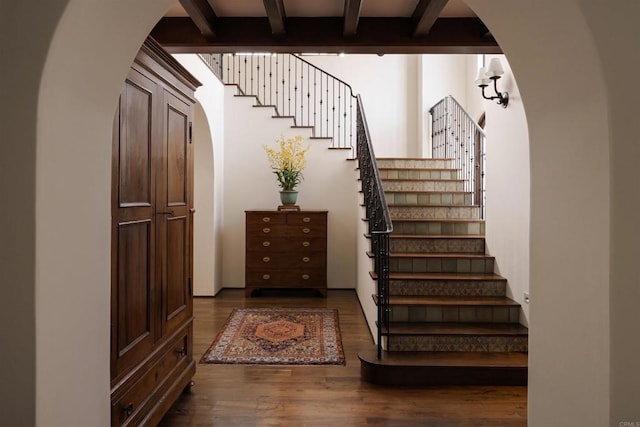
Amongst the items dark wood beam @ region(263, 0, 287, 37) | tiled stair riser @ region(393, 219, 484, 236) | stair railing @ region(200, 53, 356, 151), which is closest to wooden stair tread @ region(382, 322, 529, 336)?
tiled stair riser @ region(393, 219, 484, 236)

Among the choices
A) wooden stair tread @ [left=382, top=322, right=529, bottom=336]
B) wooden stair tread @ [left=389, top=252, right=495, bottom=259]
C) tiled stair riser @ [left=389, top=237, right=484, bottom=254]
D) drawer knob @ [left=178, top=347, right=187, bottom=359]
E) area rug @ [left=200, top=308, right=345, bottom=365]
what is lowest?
area rug @ [left=200, top=308, right=345, bottom=365]

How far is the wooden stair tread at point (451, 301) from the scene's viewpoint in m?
3.88

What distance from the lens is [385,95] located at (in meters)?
7.67

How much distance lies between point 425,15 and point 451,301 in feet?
8.13

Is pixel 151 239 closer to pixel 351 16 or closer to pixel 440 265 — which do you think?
pixel 351 16

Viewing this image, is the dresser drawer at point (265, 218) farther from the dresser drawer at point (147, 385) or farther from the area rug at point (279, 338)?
the dresser drawer at point (147, 385)

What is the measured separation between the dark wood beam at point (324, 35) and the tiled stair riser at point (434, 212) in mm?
2611

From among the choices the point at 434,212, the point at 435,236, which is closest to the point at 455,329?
the point at 435,236

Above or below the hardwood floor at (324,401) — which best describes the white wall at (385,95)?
above

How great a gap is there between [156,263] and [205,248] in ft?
12.6

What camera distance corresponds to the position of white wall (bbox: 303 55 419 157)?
301 inches

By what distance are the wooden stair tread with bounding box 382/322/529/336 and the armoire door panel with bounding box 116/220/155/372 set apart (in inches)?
78.9
